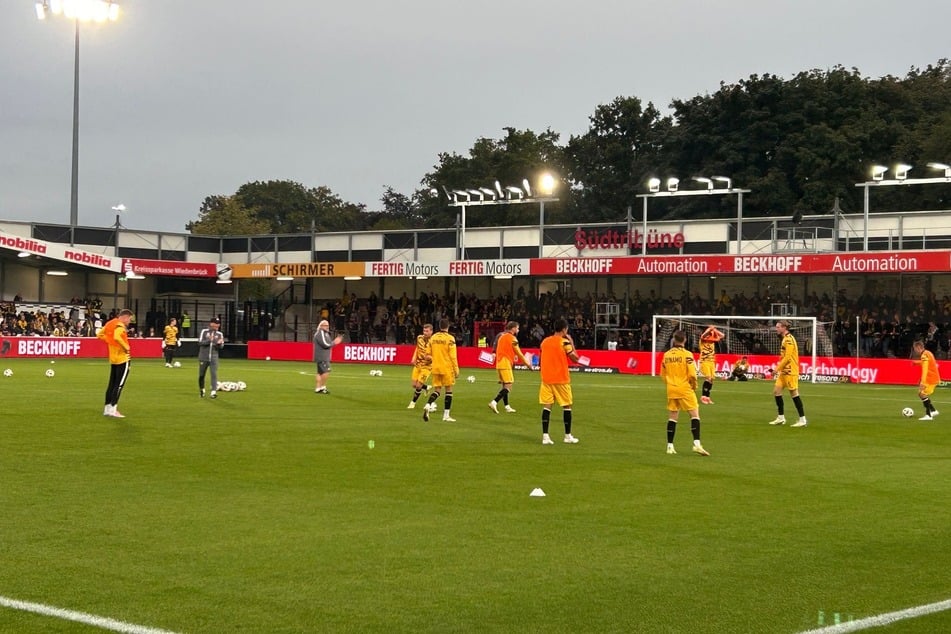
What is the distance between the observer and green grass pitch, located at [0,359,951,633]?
8.06 m

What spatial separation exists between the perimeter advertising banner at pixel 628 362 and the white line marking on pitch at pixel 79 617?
1235 inches

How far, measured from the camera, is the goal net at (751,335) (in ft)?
151

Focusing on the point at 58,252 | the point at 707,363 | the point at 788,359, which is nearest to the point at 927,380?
the point at 788,359

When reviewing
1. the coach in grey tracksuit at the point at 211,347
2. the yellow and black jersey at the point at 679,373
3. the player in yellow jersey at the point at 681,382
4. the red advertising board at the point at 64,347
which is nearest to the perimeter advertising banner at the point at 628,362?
the red advertising board at the point at 64,347

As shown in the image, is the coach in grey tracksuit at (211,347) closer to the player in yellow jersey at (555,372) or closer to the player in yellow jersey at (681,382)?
the player in yellow jersey at (555,372)

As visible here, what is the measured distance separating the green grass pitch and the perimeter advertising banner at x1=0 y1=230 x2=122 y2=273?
113 feet

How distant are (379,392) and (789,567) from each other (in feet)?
75.1

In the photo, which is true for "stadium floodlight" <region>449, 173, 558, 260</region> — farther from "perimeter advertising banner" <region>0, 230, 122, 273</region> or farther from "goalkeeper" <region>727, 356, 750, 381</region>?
"perimeter advertising banner" <region>0, 230, 122, 273</region>

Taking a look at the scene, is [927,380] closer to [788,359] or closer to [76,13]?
[788,359]

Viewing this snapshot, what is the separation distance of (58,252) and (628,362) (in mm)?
28228

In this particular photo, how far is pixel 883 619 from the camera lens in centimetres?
788

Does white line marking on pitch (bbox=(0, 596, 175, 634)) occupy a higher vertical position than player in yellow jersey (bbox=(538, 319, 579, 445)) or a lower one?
lower

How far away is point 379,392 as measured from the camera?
3184cm

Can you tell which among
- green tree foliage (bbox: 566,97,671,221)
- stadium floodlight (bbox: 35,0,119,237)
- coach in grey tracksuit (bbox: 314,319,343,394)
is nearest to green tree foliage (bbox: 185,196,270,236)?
green tree foliage (bbox: 566,97,671,221)
